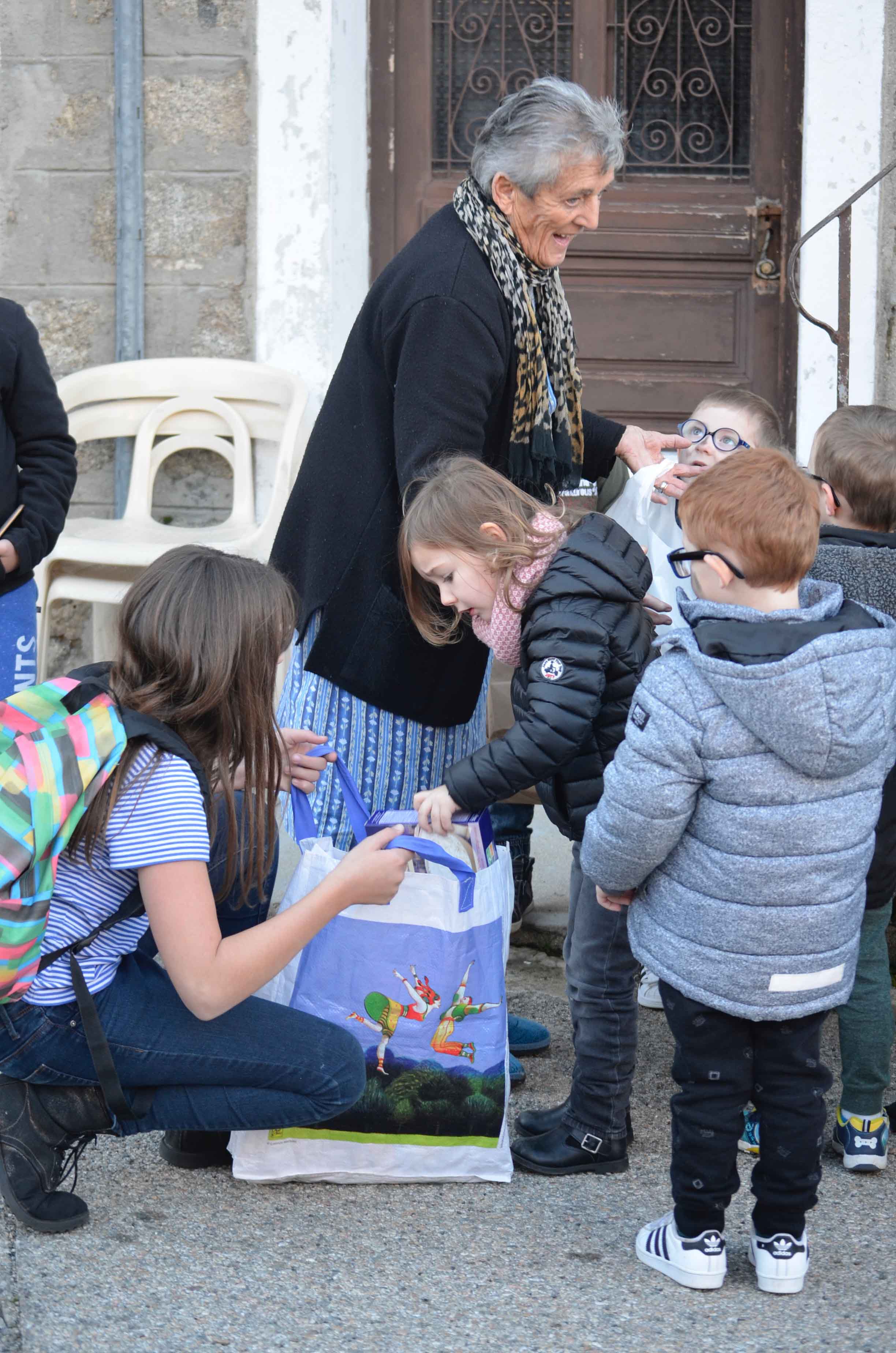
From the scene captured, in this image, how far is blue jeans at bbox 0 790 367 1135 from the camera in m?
1.99

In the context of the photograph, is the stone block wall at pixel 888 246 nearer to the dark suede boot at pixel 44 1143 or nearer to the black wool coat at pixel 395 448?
the black wool coat at pixel 395 448

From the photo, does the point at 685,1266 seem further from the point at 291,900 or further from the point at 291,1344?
the point at 291,900

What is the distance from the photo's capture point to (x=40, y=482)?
3088mm

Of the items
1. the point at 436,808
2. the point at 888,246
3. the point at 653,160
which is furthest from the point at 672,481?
the point at 653,160

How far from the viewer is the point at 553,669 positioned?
2070 mm

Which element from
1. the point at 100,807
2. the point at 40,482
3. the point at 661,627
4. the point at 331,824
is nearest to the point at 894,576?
the point at 661,627

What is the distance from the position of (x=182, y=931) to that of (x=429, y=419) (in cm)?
92

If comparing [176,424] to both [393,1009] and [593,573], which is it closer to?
[593,573]

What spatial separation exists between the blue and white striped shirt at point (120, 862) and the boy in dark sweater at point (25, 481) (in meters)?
1.16

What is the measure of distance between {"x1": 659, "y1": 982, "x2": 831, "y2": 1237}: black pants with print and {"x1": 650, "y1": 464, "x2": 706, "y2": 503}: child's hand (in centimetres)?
108

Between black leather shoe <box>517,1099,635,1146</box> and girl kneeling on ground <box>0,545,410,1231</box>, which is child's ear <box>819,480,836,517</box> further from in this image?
black leather shoe <box>517,1099,635,1146</box>

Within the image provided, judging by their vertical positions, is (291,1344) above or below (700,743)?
below

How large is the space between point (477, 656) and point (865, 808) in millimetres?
867

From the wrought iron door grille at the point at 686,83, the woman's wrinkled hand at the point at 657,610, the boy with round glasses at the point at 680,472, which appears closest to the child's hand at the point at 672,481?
the boy with round glasses at the point at 680,472
